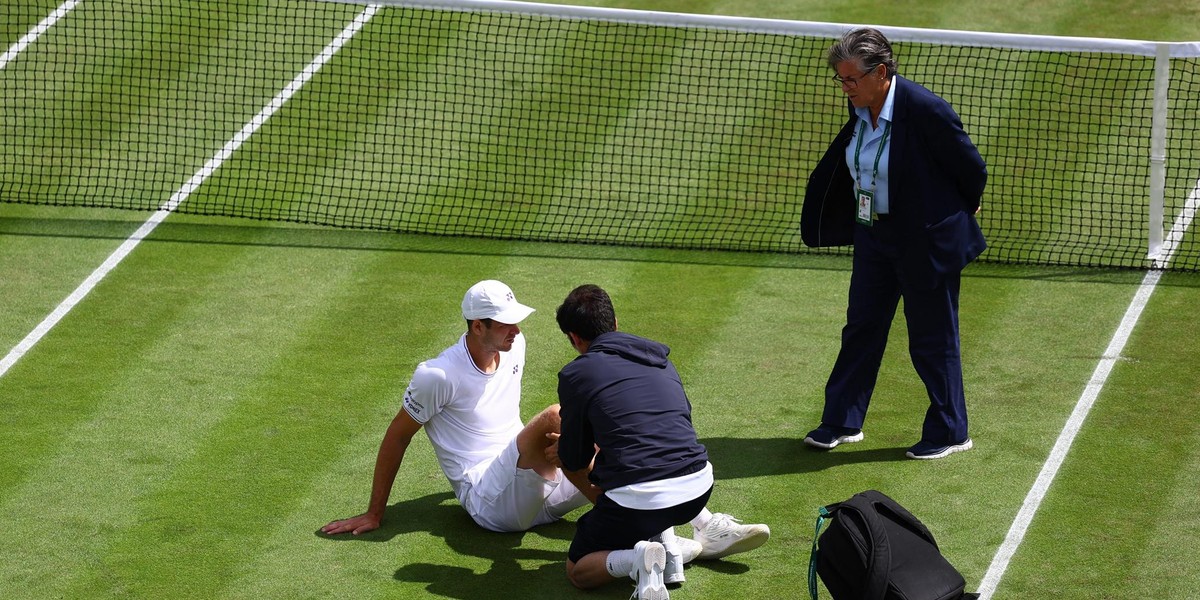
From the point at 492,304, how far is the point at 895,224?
245 cm

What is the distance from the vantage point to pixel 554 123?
1501 cm

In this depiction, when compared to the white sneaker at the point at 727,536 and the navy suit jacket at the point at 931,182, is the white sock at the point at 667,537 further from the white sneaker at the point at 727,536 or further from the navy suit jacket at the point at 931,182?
the navy suit jacket at the point at 931,182

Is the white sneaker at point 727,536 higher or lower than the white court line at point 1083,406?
lower

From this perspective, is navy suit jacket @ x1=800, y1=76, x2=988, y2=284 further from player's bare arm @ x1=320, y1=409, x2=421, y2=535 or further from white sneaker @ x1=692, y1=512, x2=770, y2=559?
player's bare arm @ x1=320, y1=409, x2=421, y2=535

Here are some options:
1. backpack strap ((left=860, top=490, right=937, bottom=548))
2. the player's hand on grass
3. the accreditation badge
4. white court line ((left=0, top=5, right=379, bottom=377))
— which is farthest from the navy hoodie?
white court line ((left=0, top=5, right=379, bottom=377))

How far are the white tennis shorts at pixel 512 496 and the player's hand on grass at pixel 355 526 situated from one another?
20.0 inches

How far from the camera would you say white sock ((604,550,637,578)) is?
7.79 meters

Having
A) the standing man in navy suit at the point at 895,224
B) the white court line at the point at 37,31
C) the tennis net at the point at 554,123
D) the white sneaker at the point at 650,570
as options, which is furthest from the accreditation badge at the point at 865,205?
the white court line at the point at 37,31

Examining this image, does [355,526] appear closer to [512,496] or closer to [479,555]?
[479,555]

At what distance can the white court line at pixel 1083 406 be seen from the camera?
8430 millimetres

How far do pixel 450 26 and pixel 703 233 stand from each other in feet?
16.2

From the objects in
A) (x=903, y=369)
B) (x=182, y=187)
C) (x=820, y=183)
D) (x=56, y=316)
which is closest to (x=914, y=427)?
(x=903, y=369)

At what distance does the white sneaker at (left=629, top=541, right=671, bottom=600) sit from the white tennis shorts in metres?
0.98

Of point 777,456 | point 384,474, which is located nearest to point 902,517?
point 777,456
